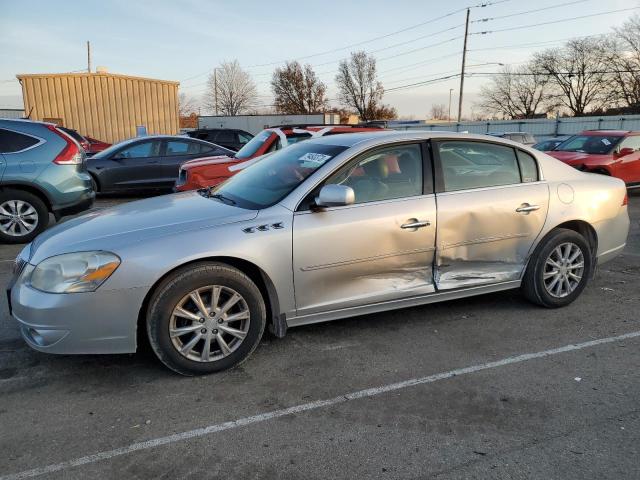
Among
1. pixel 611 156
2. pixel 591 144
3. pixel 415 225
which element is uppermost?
pixel 591 144

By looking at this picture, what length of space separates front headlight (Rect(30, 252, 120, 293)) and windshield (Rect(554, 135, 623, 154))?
40.5 feet

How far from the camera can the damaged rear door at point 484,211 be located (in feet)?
13.4

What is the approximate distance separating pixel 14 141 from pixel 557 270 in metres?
7.14

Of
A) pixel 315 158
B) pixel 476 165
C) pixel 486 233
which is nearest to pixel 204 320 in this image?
pixel 315 158

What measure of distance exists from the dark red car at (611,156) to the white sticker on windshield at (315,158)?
9.80m

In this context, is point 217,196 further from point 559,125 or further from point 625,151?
point 559,125

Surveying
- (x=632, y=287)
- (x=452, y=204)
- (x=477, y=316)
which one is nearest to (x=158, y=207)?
(x=452, y=204)

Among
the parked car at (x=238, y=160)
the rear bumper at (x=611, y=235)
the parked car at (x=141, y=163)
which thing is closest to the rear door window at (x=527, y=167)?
the rear bumper at (x=611, y=235)

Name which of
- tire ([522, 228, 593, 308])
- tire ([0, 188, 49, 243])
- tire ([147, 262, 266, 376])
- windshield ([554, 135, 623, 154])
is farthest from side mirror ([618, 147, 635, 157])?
tire ([0, 188, 49, 243])

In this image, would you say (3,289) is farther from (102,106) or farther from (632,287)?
(102,106)

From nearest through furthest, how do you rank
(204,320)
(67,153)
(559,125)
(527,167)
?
(204,320) < (527,167) < (67,153) < (559,125)

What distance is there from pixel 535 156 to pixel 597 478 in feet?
9.46

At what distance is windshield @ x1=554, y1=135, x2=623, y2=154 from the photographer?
12.4 m

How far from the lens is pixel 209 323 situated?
3.36 metres
